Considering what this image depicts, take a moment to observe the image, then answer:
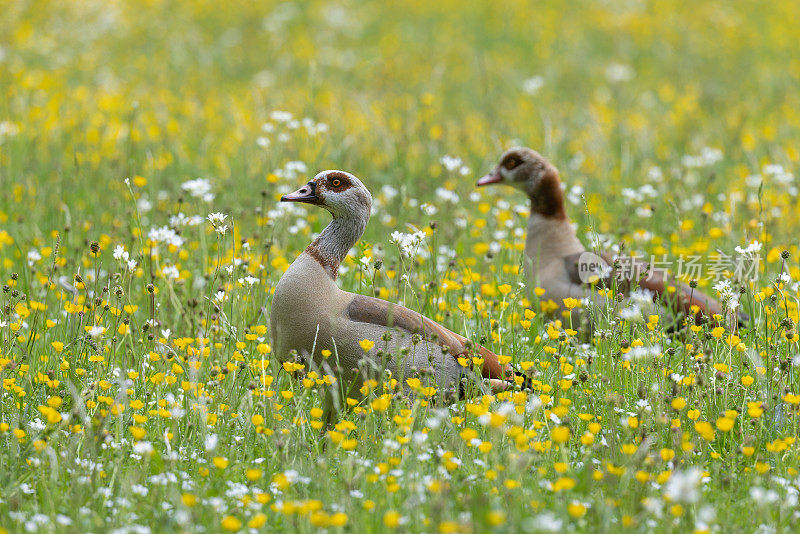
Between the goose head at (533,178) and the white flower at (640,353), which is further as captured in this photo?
the goose head at (533,178)

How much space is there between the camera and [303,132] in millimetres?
9633

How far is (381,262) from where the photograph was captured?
5062mm

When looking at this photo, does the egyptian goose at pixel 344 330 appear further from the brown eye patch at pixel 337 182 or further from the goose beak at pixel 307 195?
the brown eye patch at pixel 337 182

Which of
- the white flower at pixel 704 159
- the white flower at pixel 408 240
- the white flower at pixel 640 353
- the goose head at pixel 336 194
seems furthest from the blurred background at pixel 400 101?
the white flower at pixel 640 353

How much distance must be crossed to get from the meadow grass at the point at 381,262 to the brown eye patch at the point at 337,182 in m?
0.63

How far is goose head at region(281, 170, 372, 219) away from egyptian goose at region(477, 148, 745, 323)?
1571 mm

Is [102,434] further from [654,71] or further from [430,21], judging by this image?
[430,21]

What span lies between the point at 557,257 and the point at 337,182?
2.33 metres

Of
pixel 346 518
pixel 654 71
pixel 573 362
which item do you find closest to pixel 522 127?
pixel 654 71

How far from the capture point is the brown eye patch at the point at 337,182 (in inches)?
204

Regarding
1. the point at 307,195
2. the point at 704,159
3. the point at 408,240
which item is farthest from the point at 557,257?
the point at 704,159

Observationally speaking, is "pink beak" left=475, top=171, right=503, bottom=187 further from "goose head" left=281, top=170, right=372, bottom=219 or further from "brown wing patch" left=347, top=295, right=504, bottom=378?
"brown wing patch" left=347, top=295, right=504, bottom=378

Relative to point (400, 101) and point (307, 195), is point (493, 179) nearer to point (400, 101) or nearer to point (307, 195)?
point (307, 195)

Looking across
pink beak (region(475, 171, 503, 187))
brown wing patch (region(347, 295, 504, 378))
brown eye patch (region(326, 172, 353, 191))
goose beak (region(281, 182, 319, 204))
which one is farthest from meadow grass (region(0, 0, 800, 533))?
brown eye patch (region(326, 172, 353, 191))
